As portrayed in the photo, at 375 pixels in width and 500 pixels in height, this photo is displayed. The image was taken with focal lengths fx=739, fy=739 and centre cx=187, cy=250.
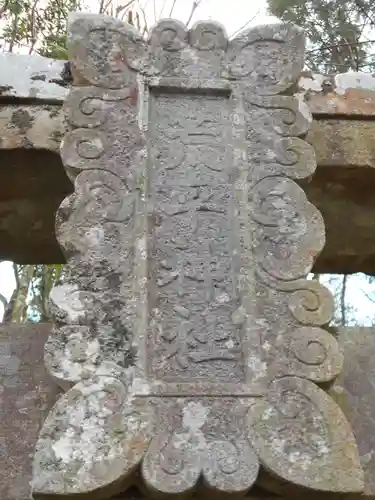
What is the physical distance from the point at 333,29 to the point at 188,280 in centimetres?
338

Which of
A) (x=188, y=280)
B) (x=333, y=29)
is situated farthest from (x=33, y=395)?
(x=333, y=29)

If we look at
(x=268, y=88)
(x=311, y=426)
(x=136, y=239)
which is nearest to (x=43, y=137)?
(x=136, y=239)

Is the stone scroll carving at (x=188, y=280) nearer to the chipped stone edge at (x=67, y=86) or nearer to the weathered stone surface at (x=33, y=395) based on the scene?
the chipped stone edge at (x=67, y=86)

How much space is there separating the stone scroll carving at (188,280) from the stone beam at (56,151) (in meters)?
0.12

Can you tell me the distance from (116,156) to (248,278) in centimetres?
47

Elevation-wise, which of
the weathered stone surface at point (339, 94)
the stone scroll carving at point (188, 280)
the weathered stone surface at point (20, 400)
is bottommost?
the weathered stone surface at point (20, 400)

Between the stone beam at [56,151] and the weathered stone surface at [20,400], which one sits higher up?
the stone beam at [56,151]

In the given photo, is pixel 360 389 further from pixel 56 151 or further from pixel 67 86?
pixel 67 86

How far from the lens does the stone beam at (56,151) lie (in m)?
2.03

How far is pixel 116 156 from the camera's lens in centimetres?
188

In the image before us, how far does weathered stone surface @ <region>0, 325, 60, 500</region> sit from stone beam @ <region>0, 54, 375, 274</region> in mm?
372

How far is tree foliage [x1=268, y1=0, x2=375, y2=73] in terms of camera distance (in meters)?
4.51

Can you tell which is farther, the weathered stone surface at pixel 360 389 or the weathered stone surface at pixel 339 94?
the weathered stone surface at pixel 339 94

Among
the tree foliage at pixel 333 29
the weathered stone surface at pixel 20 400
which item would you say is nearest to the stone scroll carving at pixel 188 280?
the weathered stone surface at pixel 20 400
